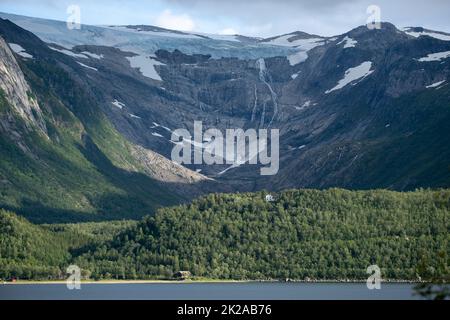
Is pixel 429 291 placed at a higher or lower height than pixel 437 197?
lower
